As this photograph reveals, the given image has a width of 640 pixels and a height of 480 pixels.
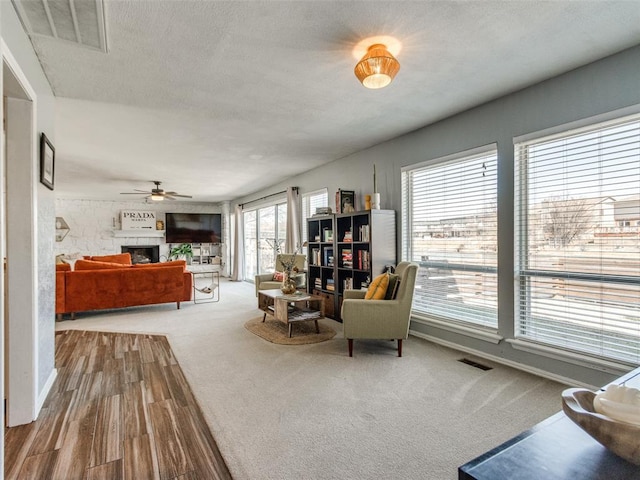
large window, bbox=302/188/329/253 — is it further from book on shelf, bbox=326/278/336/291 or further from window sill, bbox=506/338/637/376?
window sill, bbox=506/338/637/376

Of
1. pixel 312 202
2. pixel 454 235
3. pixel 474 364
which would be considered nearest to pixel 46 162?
pixel 454 235

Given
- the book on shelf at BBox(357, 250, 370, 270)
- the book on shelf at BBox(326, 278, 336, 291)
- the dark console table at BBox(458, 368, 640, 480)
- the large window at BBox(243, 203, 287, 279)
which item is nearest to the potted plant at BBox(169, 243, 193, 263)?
the large window at BBox(243, 203, 287, 279)

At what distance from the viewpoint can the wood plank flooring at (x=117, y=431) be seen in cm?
175

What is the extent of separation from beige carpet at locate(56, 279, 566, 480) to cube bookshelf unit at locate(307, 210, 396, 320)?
105 centimetres

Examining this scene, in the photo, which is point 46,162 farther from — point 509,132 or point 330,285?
point 509,132

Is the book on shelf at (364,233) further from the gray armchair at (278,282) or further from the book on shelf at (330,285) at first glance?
the gray armchair at (278,282)

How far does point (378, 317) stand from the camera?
130 inches

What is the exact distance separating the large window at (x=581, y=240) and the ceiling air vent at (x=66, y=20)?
130 inches

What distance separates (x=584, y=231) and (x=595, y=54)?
4.25ft

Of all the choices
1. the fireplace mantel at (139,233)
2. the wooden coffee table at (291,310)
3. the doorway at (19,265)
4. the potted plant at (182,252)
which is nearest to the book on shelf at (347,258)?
the wooden coffee table at (291,310)

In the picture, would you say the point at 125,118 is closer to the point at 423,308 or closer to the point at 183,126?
the point at 183,126

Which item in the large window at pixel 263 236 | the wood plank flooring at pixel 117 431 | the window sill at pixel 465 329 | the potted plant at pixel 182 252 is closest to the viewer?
the wood plank flooring at pixel 117 431

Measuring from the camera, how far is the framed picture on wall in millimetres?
2469

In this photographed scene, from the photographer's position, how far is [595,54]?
2441 millimetres
